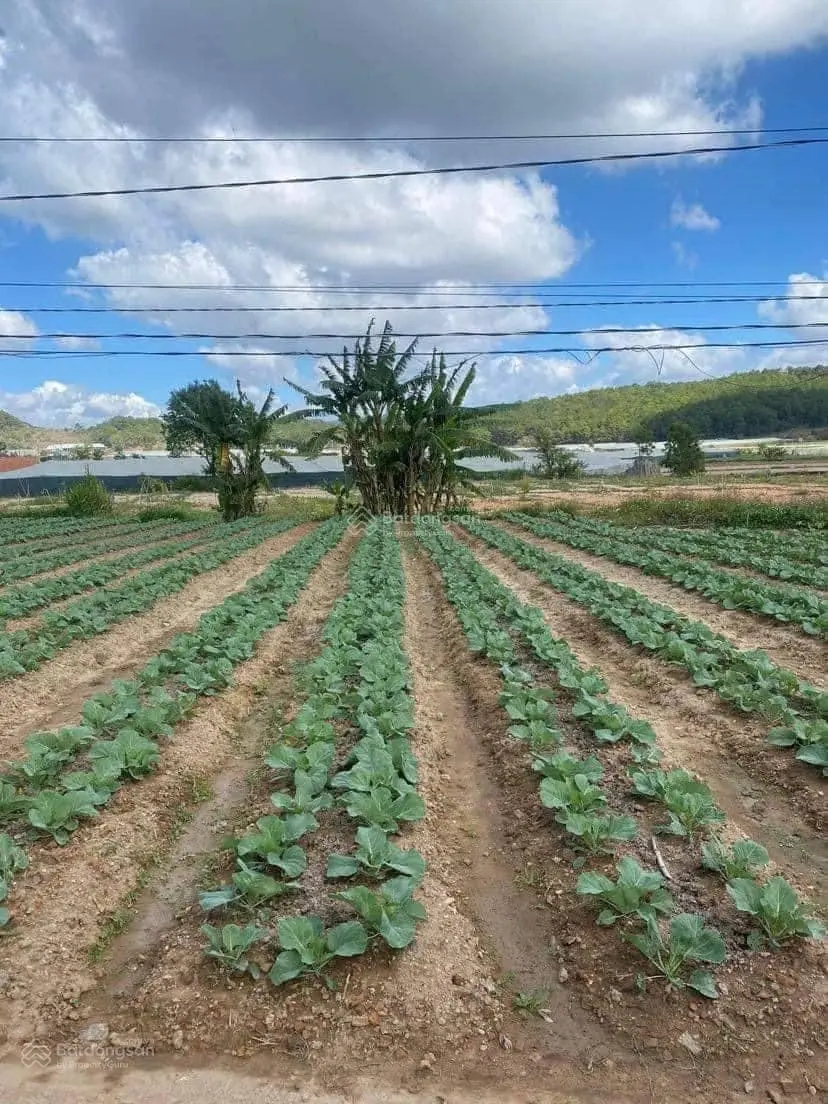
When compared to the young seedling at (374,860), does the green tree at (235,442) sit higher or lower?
higher

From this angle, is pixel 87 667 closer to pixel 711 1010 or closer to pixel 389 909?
pixel 389 909

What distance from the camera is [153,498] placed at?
4609 cm

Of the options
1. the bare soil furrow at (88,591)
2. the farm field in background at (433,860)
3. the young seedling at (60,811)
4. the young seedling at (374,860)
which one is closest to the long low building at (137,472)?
the bare soil furrow at (88,591)

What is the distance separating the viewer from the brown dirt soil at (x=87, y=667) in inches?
261

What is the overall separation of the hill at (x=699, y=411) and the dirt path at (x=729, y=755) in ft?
250

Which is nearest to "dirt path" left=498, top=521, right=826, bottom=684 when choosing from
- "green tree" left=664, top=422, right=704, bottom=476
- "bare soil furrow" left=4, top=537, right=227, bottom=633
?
"bare soil furrow" left=4, top=537, right=227, bottom=633

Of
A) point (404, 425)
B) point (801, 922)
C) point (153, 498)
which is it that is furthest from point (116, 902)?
point (153, 498)

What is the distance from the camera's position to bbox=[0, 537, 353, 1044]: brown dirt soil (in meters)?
3.07

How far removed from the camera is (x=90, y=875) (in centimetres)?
387

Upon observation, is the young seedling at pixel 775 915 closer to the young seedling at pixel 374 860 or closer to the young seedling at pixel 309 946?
the young seedling at pixel 374 860

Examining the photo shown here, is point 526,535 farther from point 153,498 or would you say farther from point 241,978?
point 153,498

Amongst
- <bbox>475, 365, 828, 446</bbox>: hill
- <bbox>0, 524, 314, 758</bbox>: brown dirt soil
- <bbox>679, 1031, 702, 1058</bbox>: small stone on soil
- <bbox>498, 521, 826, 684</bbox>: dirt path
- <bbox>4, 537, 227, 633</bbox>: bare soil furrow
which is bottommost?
<bbox>498, 521, 826, 684</bbox>: dirt path

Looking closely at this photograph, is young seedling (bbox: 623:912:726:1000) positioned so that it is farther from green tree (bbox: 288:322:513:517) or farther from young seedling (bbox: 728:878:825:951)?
green tree (bbox: 288:322:513:517)

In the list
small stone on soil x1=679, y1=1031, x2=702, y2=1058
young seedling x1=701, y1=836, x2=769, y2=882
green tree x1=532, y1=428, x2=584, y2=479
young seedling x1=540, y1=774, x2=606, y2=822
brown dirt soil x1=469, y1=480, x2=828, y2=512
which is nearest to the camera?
small stone on soil x1=679, y1=1031, x2=702, y2=1058
